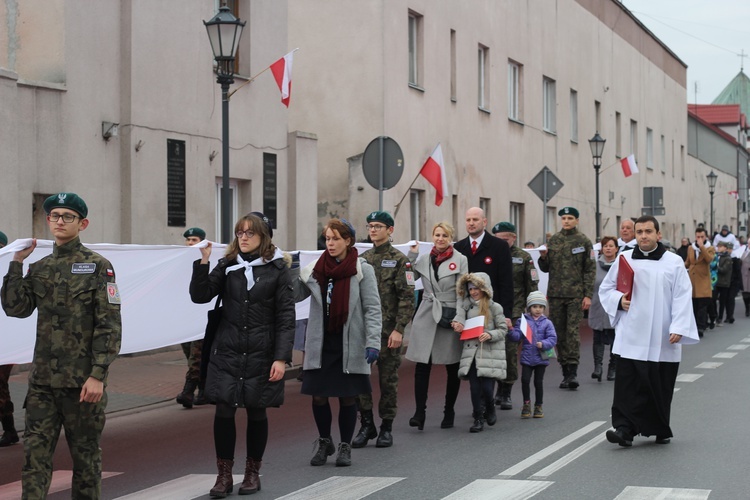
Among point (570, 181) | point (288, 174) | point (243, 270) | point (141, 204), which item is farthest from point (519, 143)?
point (243, 270)

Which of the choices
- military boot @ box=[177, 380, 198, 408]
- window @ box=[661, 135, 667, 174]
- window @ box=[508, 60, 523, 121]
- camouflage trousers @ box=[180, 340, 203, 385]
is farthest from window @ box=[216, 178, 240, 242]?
window @ box=[661, 135, 667, 174]

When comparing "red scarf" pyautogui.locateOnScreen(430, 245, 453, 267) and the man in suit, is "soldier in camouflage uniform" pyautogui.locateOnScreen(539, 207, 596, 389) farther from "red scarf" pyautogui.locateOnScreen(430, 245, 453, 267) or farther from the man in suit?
"red scarf" pyautogui.locateOnScreen(430, 245, 453, 267)

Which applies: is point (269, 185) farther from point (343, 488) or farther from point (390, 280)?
point (343, 488)

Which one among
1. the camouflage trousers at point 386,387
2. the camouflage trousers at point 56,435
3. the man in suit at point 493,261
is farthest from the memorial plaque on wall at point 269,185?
the camouflage trousers at point 56,435

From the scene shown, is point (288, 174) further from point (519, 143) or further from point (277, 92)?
point (519, 143)

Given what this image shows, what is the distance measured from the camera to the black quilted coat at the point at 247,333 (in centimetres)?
749

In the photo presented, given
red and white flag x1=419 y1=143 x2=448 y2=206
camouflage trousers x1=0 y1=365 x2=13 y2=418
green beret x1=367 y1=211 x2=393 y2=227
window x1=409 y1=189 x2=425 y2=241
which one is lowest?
camouflage trousers x1=0 y1=365 x2=13 y2=418

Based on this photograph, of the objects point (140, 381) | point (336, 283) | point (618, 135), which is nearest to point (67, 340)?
point (336, 283)

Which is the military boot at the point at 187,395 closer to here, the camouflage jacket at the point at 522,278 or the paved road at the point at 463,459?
the paved road at the point at 463,459

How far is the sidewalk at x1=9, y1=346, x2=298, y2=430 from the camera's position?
472 inches

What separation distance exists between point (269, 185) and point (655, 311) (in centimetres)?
1120

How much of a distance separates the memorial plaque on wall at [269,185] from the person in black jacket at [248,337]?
1203 cm

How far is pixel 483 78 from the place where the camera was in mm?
29422

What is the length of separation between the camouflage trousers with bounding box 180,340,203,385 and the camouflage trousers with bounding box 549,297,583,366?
4.15 m
